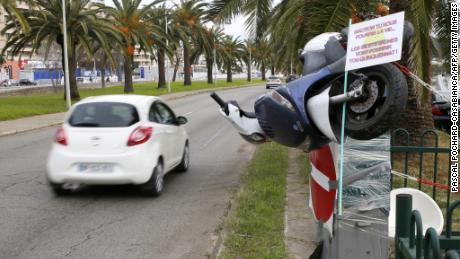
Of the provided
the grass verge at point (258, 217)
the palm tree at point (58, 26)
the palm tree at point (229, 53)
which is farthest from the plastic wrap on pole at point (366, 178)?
the palm tree at point (229, 53)

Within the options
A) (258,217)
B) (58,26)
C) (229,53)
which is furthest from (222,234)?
(229,53)

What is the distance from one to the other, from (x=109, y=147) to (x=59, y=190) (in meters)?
1.09

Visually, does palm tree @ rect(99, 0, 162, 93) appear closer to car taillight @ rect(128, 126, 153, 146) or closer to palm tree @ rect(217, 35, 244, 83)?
car taillight @ rect(128, 126, 153, 146)

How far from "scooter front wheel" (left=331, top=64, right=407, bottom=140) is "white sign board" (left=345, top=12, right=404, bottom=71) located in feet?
0.85

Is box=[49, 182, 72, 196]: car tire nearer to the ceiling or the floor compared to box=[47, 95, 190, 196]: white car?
nearer to the floor

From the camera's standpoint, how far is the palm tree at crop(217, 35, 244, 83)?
7297 cm

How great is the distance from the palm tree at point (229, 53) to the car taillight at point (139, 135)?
63.0m

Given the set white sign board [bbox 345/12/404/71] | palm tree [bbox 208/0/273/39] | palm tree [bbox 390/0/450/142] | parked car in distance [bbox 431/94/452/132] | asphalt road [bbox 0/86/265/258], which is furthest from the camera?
parked car in distance [bbox 431/94/452/132]

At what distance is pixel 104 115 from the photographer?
8062 millimetres

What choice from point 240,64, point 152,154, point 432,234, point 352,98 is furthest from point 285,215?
point 240,64

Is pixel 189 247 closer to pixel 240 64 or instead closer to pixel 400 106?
pixel 400 106

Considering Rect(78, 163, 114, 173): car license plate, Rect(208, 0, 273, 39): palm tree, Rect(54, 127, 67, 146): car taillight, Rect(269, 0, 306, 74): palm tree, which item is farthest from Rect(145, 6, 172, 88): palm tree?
Rect(78, 163, 114, 173): car license plate

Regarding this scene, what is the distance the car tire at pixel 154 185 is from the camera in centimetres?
791

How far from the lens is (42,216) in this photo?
7.01 m
